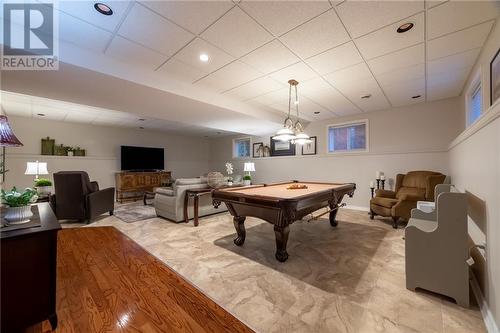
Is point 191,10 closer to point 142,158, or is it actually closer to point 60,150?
point 60,150

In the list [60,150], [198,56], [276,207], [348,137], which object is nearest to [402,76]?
[348,137]

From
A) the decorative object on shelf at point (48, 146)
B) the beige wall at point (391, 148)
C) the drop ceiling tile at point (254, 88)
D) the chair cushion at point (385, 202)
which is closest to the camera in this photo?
the drop ceiling tile at point (254, 88)

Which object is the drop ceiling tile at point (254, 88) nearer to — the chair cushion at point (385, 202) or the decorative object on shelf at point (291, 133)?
the decorative object on shelf at point (291, 133)

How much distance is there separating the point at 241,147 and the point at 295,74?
592 centimetres

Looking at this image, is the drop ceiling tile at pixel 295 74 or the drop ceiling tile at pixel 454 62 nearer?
the drop ceiling tile at pixel 454 62

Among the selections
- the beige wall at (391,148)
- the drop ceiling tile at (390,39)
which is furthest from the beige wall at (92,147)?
the drop ceiling tile at (390,39)

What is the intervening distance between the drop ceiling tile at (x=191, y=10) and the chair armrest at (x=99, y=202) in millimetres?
3790

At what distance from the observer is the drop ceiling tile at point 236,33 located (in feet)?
6.55

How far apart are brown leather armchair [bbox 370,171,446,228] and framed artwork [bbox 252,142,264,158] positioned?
13.9 ft

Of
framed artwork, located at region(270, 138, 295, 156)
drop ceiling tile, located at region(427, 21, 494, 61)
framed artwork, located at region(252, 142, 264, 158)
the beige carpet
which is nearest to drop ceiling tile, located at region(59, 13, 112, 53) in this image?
the beige carpet

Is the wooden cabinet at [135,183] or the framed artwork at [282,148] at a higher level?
the framed artwork at [282,148]

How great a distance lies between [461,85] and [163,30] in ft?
15.7

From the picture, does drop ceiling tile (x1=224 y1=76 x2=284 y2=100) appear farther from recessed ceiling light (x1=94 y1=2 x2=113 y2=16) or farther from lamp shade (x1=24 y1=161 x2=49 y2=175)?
lamp shade (x1=24 y1=161 x2=49 y2=175)

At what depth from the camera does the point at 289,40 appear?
91.4 inches
